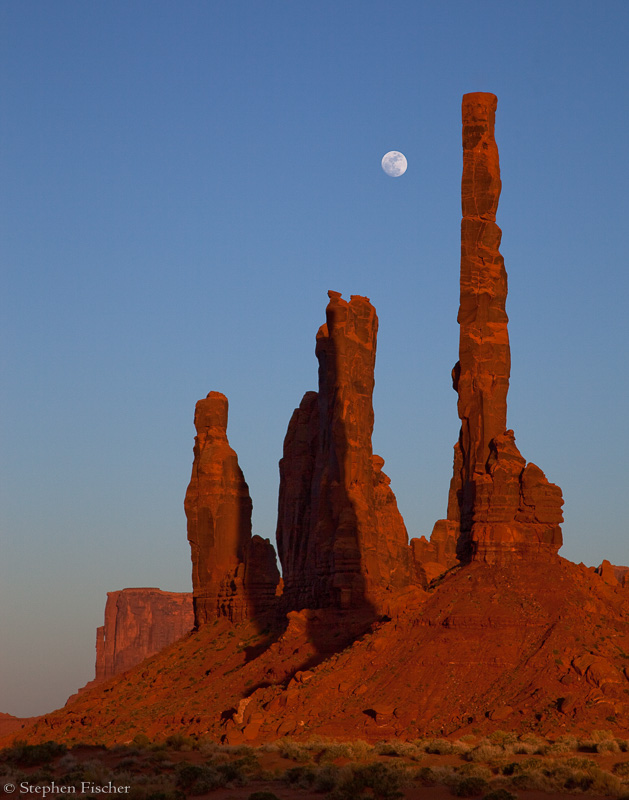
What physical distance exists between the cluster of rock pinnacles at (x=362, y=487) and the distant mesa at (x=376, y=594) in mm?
96

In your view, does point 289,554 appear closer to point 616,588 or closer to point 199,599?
point 199,599

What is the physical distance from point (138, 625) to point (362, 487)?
393 ft

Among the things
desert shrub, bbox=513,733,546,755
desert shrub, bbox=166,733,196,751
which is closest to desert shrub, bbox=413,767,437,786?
desert shrub, bbox=513,733,546,755

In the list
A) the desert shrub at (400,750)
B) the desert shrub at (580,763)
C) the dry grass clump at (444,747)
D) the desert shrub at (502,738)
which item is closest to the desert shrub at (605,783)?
the desert shrub at (580,763)

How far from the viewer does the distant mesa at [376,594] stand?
49062 millimetres

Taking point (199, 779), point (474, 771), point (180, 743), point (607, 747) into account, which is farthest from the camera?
point (180, 743)

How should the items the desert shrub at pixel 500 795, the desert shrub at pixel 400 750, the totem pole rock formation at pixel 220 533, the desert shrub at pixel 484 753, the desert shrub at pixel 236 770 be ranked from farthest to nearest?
1. the totem pole rock formation at pixel 220 533
2. the desert shrub at pixel 400 750
3. the desert shrub at pixel 484 753
4. the desert shrub at pixel 236 770
5. the desert shrub at pixel 500 795

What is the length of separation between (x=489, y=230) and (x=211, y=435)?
117 ft

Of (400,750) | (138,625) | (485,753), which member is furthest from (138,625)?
(485,753)

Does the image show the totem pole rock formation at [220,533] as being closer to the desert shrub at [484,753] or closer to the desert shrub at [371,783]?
the desert shrub at [484,753]

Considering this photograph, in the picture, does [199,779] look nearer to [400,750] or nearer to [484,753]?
[400,750]

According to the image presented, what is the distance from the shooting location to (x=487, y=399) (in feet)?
194

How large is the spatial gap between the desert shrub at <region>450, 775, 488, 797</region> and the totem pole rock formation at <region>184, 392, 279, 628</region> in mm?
50239

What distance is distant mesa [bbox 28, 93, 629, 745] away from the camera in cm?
4906
